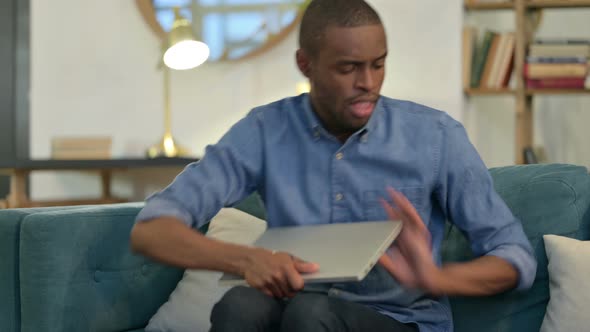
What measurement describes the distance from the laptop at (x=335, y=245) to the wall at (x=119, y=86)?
273 cm

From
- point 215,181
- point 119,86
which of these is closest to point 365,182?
point 215,181

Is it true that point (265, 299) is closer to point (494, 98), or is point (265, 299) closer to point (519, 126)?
point (519, 126)

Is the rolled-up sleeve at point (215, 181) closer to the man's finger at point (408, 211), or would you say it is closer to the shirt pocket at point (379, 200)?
the shirt pocket at point (379, 200)

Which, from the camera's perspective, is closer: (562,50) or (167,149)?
(562,50)

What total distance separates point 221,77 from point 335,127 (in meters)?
2.75

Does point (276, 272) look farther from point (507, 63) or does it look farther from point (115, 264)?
point (507, 63)

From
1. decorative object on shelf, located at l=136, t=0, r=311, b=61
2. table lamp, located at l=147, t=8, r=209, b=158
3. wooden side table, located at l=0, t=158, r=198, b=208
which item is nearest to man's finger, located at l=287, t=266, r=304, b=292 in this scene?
wooden side table, located at l=0, t=158, r=198, b=208

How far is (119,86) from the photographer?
4.45 m

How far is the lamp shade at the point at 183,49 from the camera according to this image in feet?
12.9

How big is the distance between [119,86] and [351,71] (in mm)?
3061

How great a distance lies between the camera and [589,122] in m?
4.74

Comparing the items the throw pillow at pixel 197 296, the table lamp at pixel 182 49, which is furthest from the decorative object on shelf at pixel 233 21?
the throw pillow at pixel 197 296

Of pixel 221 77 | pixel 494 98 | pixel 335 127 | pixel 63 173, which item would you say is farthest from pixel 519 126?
pixel 335 127

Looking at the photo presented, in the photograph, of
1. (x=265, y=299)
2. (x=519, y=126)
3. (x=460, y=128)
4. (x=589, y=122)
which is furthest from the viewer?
(x=589, y=122)
